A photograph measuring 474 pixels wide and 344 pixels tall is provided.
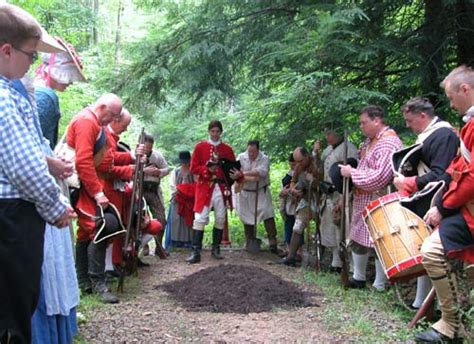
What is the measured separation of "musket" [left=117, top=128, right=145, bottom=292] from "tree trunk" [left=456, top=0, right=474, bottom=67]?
407cm

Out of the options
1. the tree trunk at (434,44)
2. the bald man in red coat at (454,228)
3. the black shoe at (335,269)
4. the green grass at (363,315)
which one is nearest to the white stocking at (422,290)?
the green grass at (363,315)

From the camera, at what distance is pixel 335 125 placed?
6637mm

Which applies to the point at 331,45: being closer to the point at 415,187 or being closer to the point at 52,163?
the point at 415,187

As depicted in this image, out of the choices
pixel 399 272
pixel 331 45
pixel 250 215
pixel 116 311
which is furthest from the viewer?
pixel 250 215

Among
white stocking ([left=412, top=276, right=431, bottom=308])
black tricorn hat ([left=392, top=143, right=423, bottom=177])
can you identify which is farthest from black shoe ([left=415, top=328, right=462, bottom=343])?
black tricorn hat ([left=392, top=143, right=423, bottom=177])

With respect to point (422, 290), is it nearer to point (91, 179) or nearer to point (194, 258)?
point (91, 179)

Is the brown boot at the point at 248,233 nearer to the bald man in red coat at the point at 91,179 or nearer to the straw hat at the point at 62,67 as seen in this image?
the bald man in red coat at the point at 91,179

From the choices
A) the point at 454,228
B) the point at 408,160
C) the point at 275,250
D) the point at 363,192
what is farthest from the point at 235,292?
the point at 275,250

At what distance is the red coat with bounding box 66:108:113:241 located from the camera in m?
5.05

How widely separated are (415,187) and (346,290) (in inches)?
75.8

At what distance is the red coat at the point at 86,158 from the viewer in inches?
199

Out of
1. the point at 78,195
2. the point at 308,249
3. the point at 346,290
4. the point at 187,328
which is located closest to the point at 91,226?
the point at 78,195

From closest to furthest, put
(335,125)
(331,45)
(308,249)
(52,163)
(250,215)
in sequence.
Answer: (52,163), (331,45), (335,125), (308,249), (250,215)

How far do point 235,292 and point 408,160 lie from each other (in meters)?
2.31
